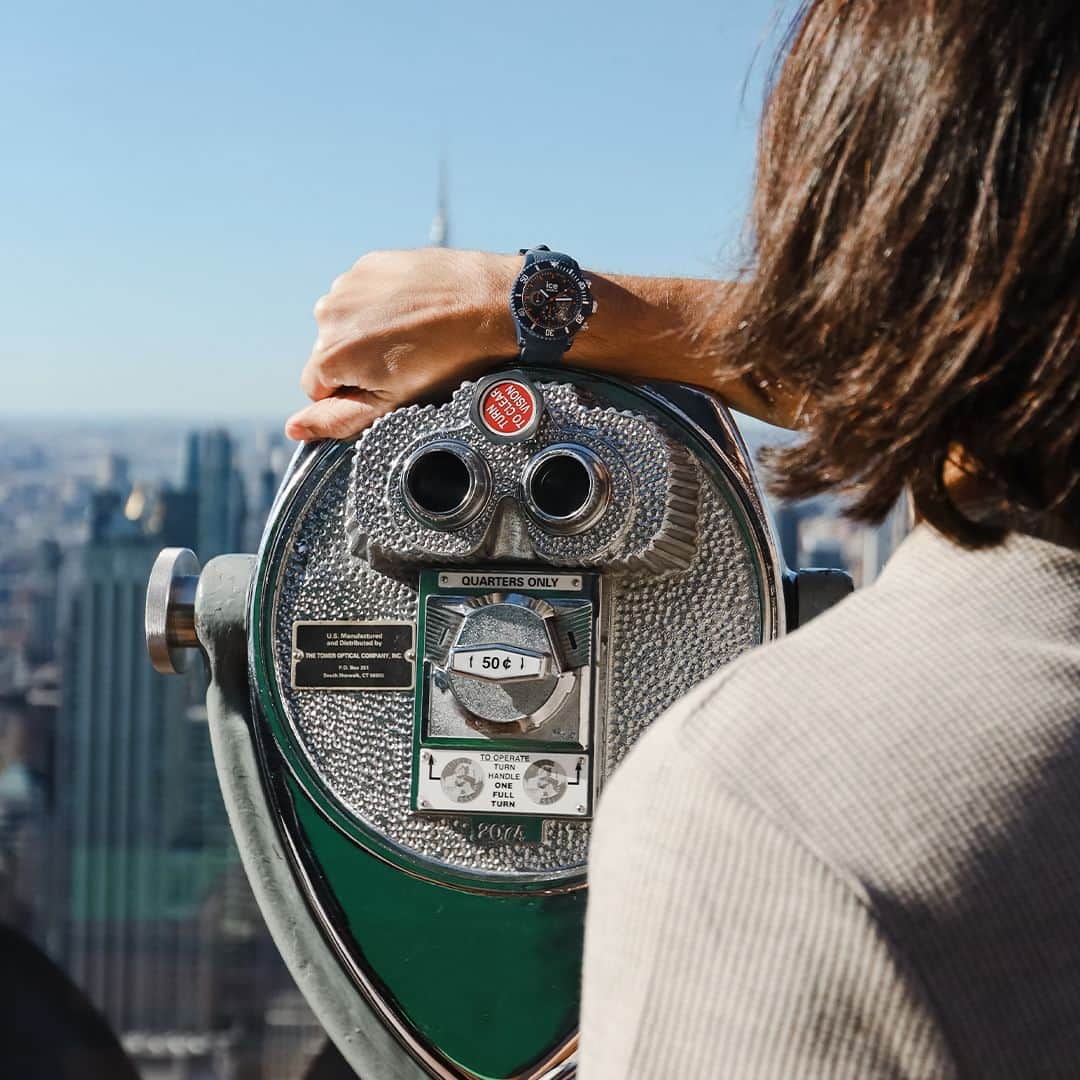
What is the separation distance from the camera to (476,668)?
1.36 m

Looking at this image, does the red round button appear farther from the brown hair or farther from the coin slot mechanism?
the brown hair

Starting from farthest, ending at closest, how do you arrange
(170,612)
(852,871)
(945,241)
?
(170,612)
(945,241)
(852,871)

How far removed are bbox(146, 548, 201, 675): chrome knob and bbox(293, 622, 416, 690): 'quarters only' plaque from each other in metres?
0.14

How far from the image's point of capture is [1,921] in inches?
101

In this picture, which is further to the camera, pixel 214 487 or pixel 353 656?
pixel 214 487

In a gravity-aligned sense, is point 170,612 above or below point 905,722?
below

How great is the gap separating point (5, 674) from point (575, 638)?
3135 cm

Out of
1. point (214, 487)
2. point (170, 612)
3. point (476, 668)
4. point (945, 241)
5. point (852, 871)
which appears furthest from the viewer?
point (214, 487)

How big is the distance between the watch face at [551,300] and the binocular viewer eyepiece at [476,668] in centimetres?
5

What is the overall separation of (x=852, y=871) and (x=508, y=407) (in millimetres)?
866

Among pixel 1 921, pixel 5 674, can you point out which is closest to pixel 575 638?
pixel 1 921

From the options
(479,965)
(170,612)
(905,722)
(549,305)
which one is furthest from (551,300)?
A: (905,722)

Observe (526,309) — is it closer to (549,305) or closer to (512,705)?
(549,305)

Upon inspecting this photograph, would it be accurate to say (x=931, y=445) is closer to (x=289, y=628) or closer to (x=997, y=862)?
(x=997, y=862)
